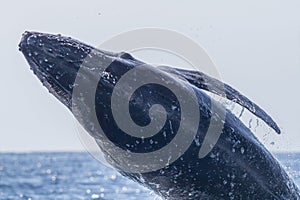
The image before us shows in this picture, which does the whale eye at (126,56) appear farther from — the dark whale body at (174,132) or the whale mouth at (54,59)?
the whale mouth at (54,59)

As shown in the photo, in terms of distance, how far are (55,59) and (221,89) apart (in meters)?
2.04

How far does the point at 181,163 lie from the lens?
9570mm

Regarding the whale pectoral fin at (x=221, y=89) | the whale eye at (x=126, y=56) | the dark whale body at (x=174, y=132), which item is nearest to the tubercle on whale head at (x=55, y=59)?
the dark whale body at (x=174, y=132)

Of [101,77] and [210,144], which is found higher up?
[101,77]

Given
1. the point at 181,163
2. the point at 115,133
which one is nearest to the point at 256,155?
the point at 181,163

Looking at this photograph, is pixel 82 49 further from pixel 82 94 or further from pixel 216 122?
pixel 216 122

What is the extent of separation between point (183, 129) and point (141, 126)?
487mm

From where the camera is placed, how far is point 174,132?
31.2 ft

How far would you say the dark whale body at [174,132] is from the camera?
9.23m

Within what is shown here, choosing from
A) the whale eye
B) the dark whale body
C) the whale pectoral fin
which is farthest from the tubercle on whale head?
the whale pectoral fin

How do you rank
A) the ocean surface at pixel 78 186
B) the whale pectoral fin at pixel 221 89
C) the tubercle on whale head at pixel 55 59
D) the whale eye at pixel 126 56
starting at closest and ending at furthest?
the tubercle on whale head at pixel 55 59 → the whale eye at pixel 126 56 → the whale pectoral fin at pixel 221 89 → the ocean surface at pixel 78 186

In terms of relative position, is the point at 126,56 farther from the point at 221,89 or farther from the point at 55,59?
the point at 221,89

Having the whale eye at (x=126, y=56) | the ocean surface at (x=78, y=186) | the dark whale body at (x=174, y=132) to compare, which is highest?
the whale eye at (x=126, y=56)

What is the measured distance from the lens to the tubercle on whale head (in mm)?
9188
